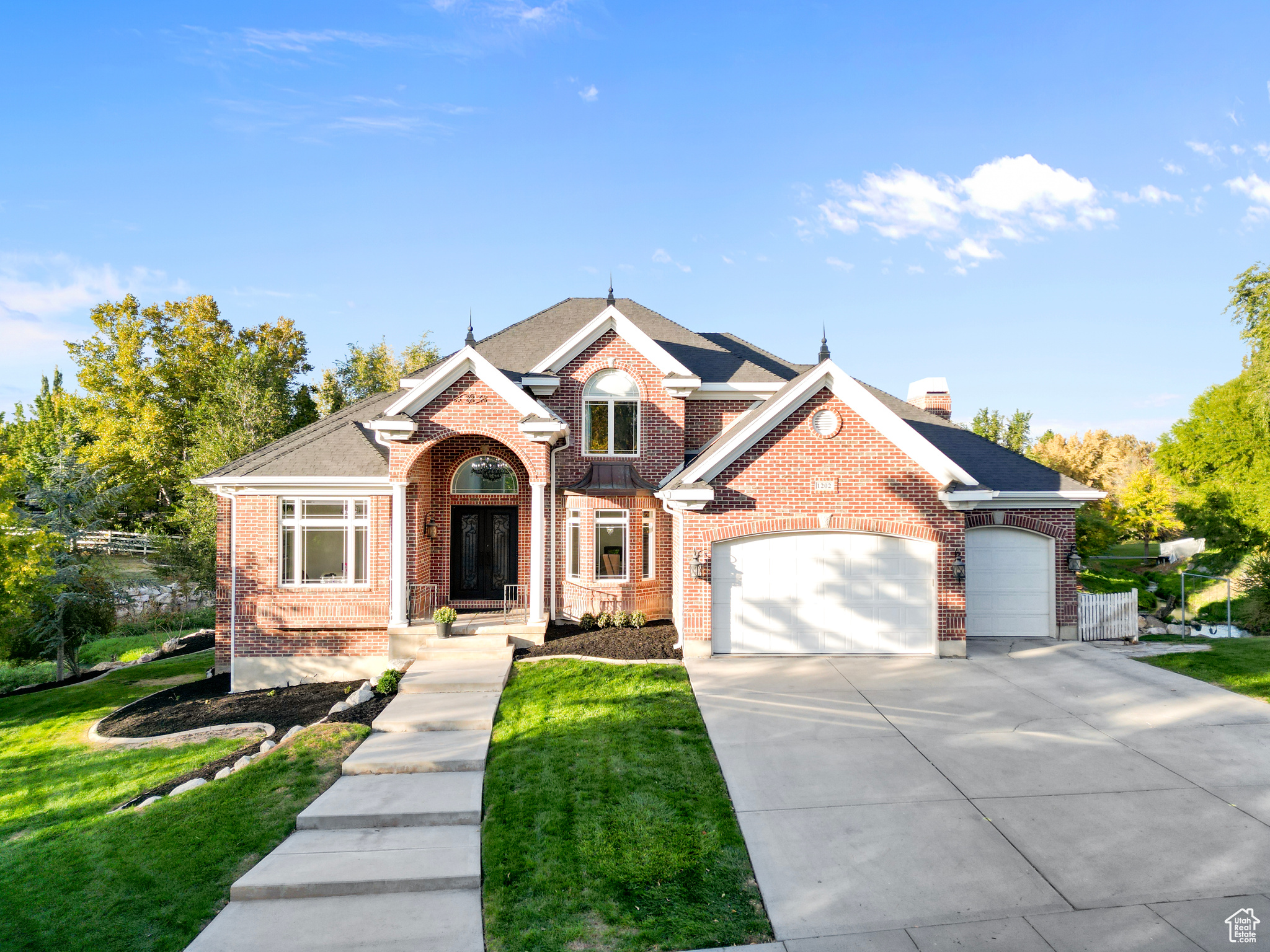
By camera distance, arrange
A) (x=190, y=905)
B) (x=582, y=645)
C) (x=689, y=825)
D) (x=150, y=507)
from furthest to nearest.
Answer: (x=150, y=507), (x=582, y=645), (x=689, y=825), (x=190, y=905)

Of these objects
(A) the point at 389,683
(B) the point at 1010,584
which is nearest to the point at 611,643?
(A) the point at 389,683

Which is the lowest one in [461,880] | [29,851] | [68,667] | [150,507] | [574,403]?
[68,667]

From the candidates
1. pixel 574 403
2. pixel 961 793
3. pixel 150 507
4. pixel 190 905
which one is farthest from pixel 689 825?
pixel 150 507

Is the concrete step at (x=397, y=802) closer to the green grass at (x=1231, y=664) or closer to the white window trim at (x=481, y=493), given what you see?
the white window trim at (x=481, y=493)

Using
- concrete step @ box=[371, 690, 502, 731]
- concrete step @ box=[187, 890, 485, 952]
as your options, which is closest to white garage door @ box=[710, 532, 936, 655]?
concrete step @ box=[371, 690, 502, 731]

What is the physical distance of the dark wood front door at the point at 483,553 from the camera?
1625 cm

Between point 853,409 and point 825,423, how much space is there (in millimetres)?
596

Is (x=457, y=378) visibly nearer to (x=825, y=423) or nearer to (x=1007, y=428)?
(x=825, y=423)

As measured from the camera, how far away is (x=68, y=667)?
21.6 meters

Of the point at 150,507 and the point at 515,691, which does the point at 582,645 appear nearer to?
the point at 515,691

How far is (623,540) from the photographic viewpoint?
15.3 meters

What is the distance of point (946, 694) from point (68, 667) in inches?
1041

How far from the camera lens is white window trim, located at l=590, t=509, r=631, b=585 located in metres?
15.2

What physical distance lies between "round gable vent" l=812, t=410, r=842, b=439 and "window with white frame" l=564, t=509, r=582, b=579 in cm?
588
